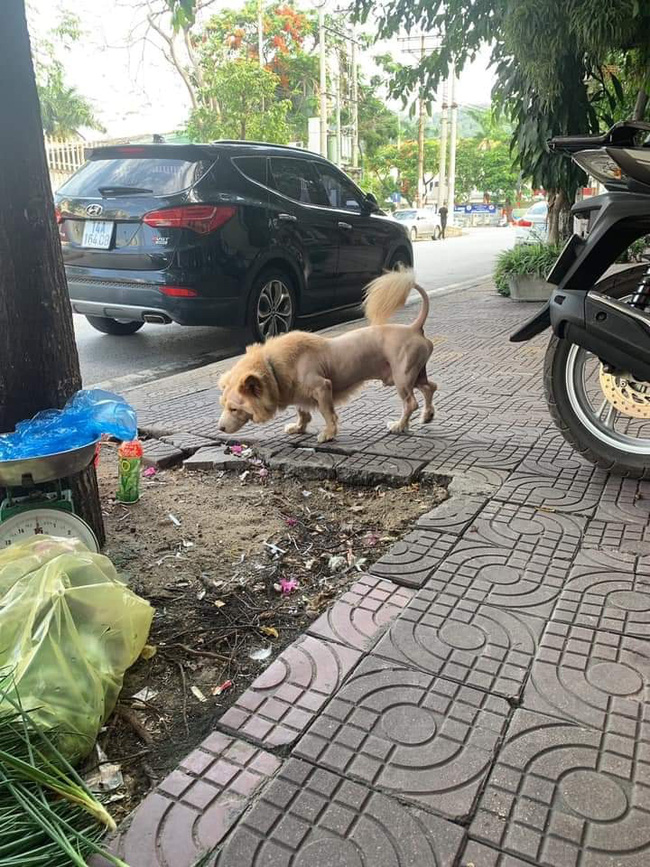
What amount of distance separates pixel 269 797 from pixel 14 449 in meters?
1.41

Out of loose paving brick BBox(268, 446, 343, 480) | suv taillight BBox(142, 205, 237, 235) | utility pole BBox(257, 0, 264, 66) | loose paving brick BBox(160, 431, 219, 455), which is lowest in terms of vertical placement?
loose paving brick BBox(160, 431, 219, 455)

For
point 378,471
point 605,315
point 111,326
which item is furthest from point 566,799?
point 111,326

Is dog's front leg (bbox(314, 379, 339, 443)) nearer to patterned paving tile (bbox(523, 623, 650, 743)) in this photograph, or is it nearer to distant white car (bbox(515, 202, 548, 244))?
patterned paving tile (bbox(523, 623, 650, 743))

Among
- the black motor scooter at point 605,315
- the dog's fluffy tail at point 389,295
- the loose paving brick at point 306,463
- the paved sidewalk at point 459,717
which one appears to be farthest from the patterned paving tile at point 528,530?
the dog's fluffy tail at point 389,295

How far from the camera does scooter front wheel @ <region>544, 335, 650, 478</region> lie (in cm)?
336

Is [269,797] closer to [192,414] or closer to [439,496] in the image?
[439,496]

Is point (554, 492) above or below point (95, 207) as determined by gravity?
below

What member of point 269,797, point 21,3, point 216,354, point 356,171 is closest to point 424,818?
point 269,797

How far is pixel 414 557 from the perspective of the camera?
2.72 metres

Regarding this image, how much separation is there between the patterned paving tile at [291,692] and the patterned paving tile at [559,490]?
1.41 meters

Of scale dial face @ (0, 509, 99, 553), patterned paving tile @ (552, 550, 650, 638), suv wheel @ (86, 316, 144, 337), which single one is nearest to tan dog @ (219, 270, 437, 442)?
scale dial face @ (0, 509, 99, 553)

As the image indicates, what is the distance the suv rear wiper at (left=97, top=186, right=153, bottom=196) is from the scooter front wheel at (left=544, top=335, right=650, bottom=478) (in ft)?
14.1

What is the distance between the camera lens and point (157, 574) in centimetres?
274

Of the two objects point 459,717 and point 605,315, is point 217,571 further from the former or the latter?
point 605,315
